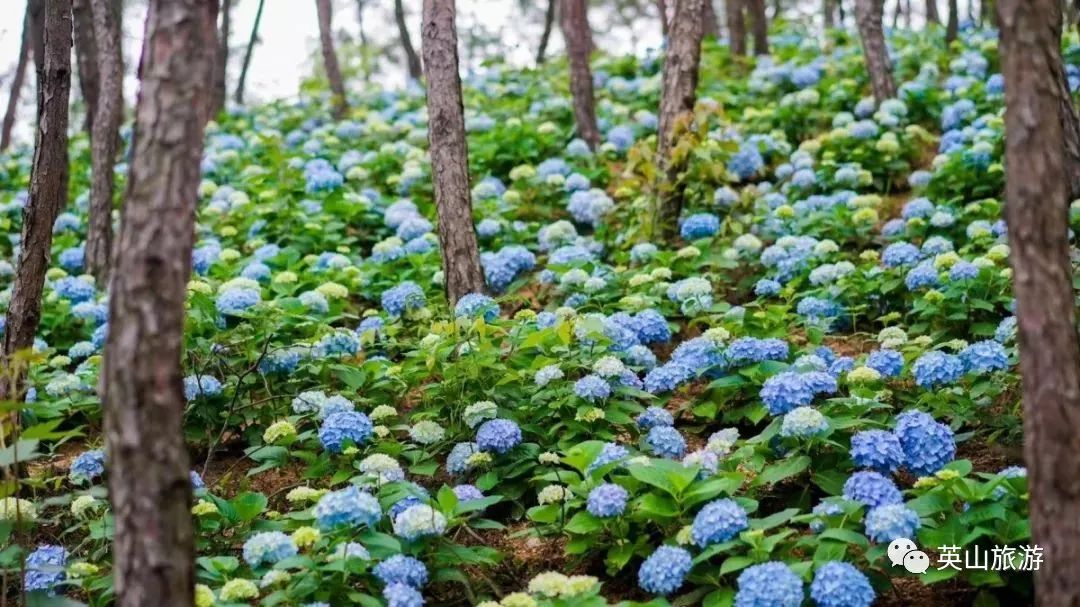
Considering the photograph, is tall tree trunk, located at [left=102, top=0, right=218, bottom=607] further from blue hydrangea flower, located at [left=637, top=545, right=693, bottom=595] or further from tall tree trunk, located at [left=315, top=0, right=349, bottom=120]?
tall tree trunk, located at [left=315, top=0, right=349, bottom=120]

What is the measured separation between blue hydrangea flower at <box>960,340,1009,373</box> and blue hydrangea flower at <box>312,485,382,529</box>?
2581 mm

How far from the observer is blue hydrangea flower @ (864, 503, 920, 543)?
3.31 metres

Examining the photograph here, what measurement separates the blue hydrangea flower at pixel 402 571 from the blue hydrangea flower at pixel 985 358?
2.48 metres

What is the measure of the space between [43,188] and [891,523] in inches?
150

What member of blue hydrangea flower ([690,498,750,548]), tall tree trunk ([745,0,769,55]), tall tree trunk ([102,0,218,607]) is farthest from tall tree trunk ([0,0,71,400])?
tall tree trunk ([745,0,769,55])

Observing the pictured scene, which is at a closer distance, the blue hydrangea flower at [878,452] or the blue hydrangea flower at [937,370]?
the blue hydrangea flower at [878,452]

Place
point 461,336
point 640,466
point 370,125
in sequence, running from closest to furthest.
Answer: point 640,466
point 461,336
point 370,125

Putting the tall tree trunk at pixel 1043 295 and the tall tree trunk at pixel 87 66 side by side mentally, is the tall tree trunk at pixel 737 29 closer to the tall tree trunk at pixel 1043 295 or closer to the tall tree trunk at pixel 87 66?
the tall tree trunk at pixel 87 66

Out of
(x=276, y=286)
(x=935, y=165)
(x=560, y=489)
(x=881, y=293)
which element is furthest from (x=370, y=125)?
(x=560, y=489)

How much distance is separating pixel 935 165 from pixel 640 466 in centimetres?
495

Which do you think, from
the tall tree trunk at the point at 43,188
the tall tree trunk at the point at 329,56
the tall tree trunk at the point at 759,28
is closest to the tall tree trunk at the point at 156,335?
the tall tree trunk at the point at 43,188

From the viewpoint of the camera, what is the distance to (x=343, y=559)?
132 inches

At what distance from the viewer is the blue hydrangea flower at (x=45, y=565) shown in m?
3.56

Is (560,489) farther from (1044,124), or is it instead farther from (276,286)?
(276,286)
